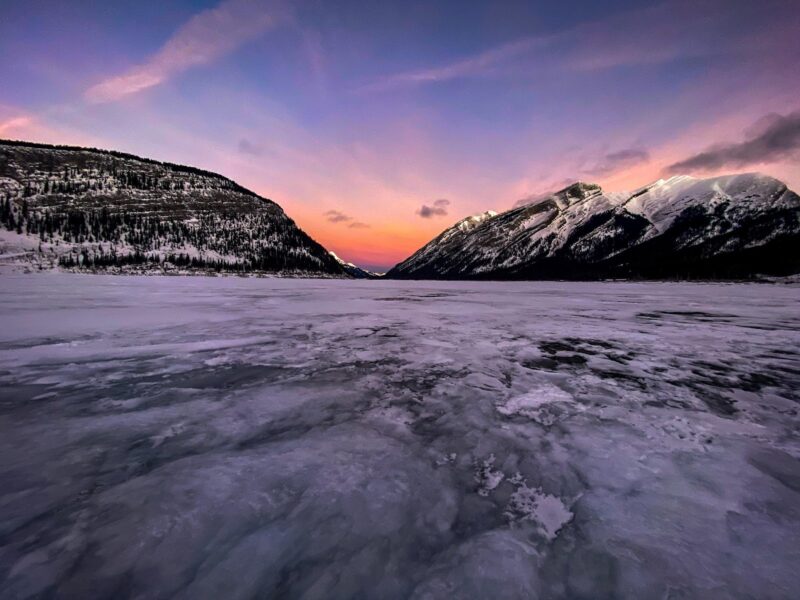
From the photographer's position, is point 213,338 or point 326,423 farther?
point 213,338

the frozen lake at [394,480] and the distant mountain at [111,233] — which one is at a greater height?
the distant mountain at [111,233]

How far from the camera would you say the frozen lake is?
2.37 meters

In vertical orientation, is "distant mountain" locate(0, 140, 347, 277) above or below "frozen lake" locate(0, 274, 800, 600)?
above

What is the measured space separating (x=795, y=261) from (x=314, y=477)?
20717 centimetres

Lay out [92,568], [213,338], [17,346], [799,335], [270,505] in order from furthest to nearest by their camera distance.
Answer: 1. [799,335]
2. [213,338]
3. [17,346]
4. [270,505]
5. [92,568]

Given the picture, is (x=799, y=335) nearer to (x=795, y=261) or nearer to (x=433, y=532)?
(x=433, y=532)

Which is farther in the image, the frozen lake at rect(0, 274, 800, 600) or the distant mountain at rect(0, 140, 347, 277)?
the distant mountain at rect(0, 140, 347, 277)

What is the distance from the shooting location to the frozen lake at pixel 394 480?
93.4 inches

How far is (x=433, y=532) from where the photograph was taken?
9.20 feet

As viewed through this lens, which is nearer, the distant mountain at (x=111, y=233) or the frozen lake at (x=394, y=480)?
the frozen lake at (x=394, y=480)

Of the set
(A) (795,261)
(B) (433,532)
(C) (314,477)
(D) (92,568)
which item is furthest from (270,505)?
(A) (795,261)

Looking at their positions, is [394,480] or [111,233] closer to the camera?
[394,480]

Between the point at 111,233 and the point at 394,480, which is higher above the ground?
the point at 111,233

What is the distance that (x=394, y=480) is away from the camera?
347 centimetres
